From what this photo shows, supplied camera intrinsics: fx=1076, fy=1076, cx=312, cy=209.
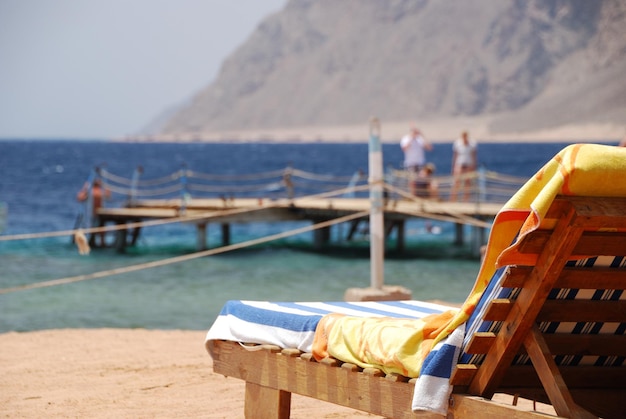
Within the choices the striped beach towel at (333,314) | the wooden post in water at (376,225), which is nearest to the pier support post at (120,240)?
the wooden post in water at (376,225)

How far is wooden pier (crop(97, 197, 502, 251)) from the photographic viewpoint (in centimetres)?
1831

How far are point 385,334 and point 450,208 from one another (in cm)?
1457

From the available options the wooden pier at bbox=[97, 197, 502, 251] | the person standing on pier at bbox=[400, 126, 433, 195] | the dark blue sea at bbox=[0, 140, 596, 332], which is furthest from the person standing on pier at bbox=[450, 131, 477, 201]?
the dark blue sea at bbox=[0, 140, 596, 332]

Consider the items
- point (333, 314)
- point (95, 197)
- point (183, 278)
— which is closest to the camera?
point (333, 314)

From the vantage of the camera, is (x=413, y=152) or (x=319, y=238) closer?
(x=413, y=152)

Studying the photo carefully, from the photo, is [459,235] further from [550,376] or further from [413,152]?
[550,376]

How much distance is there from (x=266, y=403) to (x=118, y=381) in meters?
2.08

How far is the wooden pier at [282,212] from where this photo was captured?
18.3m

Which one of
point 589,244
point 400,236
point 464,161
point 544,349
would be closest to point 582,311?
point 544,349

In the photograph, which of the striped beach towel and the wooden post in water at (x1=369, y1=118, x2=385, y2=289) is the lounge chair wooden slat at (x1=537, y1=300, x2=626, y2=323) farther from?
the wooden post in water at (x1=369, y1=118, x2=385, y2=289)

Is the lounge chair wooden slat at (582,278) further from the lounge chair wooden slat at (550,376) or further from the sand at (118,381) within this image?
the sand at (118,381)

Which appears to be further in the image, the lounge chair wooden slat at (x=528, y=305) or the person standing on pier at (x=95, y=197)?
the person standing on pier at (x=95, y=197)

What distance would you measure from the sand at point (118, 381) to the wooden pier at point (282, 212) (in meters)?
9.64

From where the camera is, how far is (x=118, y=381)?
21.6ft
